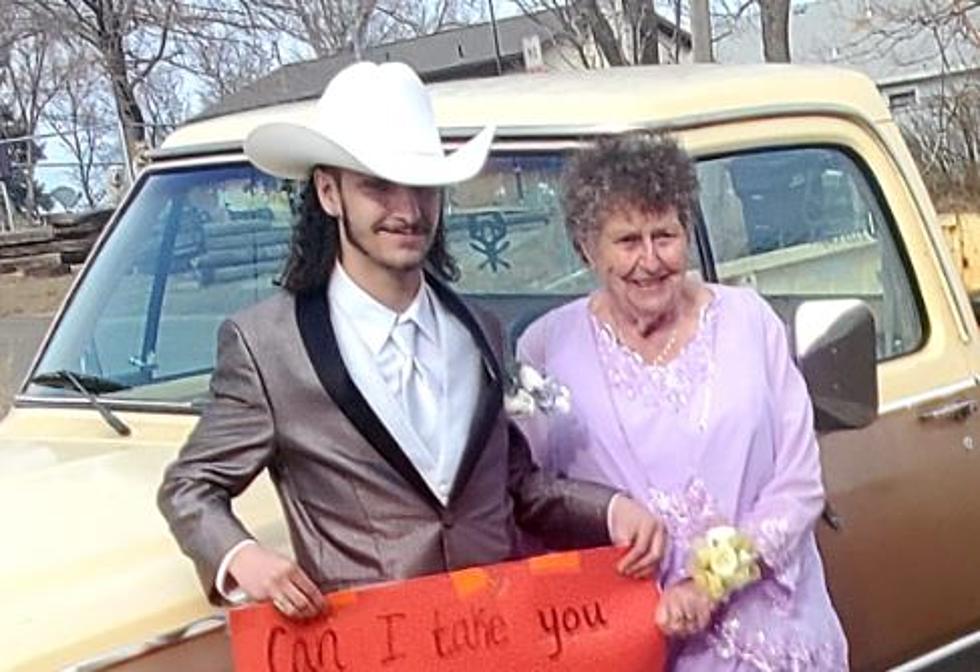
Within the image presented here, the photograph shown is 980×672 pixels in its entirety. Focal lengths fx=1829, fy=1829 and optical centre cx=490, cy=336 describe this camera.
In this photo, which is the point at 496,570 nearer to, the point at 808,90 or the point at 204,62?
the point at 808,90

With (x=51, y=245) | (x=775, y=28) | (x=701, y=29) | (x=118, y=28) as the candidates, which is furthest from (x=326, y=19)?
(x=701, y=29)

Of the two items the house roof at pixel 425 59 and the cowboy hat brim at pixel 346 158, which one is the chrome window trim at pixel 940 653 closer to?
the cowboy hat brim at pixel 346 158

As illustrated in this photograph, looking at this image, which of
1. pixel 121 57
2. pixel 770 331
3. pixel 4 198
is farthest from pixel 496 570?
pixel 121 57

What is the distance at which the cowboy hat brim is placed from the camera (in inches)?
101

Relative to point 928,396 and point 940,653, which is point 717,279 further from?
point 940,653

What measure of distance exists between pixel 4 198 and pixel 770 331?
86.4ft

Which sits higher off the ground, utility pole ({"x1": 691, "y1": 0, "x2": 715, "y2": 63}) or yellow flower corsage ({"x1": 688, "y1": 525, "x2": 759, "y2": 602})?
utility pole ({"x1": 691, "y1": 0, "x2": 715, "y2": 63})

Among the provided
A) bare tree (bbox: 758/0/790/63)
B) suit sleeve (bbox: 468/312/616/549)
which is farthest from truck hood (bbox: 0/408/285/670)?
bare tree (bbox: 758/0/790/63)

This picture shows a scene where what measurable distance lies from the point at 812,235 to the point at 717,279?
1.59 ft

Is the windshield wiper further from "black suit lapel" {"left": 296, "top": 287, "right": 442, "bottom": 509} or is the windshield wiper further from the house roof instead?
the house roof

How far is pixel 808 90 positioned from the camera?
3.98 meters

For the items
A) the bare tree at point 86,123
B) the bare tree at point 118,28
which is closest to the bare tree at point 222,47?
the bare tree at point 118,28

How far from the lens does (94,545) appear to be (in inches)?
108

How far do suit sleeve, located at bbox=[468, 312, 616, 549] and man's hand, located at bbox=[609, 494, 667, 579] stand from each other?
0.02 meters
